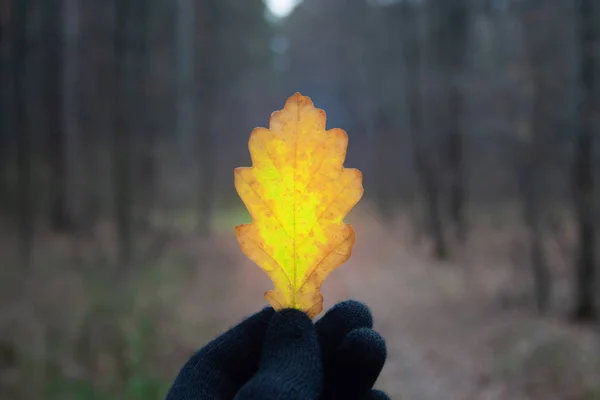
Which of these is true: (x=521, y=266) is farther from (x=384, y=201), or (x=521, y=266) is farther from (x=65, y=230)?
(x=384, y=201)

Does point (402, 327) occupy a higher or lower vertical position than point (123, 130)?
lower

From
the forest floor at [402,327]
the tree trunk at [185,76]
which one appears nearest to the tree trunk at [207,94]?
the tree trunk at [185,76]

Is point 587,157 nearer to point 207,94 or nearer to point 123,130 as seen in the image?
point 123,130

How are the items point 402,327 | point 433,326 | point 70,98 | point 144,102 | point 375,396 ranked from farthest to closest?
1. point 70,98
2. point 144,102
3. point 433,326
4. point 402,327
5. point 375,396

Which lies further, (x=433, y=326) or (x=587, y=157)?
(x=433, y=326)

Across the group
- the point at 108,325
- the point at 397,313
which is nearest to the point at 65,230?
the point at 108,325

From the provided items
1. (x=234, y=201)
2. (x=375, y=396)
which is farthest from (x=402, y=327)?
(x=234, y=201)

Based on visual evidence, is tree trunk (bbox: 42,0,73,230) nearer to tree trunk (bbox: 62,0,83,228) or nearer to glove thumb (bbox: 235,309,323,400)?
tree trunk (bbox: 62,0,83,228)
